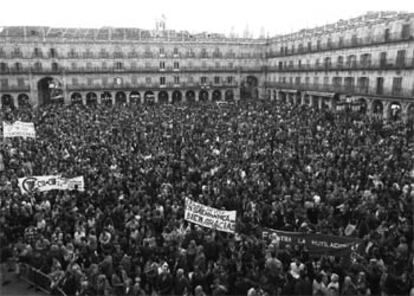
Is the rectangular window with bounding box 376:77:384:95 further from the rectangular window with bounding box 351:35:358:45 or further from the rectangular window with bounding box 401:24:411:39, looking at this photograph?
the rectangular window with bounding box 351:35:358:45

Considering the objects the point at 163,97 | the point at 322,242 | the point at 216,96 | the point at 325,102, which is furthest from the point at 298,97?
the point at 322,242

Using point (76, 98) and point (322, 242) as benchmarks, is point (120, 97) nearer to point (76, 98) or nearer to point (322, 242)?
point (76, 98)

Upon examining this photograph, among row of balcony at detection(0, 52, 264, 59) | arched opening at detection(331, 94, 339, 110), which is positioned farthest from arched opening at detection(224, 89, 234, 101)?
arched opening at detection(331, 94, 339, 110)

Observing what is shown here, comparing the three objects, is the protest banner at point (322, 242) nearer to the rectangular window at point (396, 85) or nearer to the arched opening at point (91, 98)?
the rectangular window at point (396, 85)

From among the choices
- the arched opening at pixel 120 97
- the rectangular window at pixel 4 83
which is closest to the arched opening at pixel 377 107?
the arched opening at pixel 120 97

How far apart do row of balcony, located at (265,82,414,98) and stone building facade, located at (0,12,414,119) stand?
0.42ft

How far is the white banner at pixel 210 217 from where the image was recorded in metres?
10.5

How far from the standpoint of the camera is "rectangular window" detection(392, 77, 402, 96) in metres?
32.3

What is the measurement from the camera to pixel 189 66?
2234 inches

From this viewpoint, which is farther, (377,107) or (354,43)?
(354,43)

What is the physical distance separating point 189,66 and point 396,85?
31.2 m

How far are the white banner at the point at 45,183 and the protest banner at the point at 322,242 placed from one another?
751 cm

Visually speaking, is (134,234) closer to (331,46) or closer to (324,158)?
(324,158)

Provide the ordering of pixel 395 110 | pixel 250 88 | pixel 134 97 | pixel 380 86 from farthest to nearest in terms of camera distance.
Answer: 1. pixel 250 88
2. pixel 134 97
3. pixel 380 86
4. pixel 395 110
